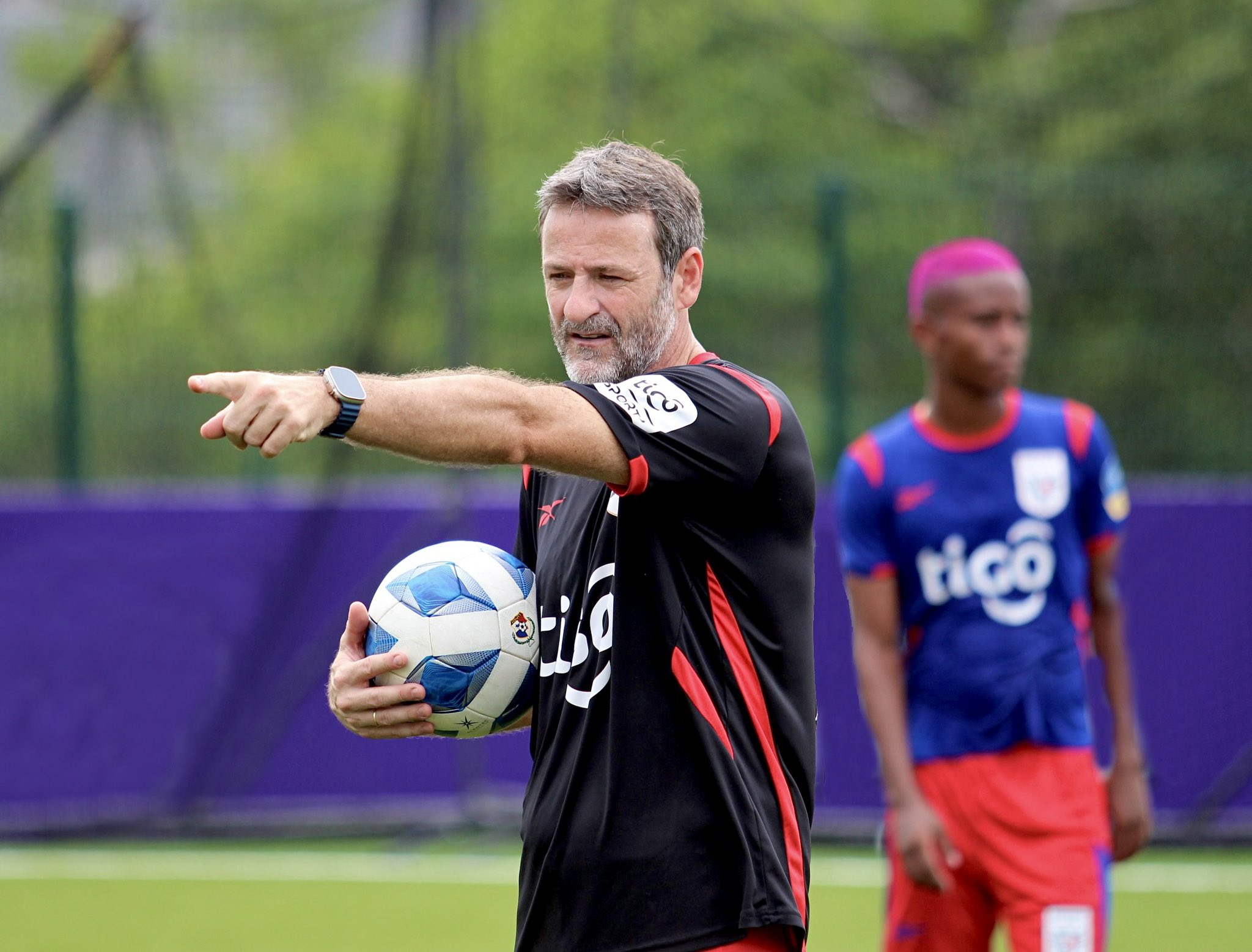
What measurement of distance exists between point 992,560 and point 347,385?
2714 mm

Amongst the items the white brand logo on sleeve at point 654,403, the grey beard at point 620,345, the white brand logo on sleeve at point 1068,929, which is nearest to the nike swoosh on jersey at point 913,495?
the white brand logo on sleeve at point 1068,929

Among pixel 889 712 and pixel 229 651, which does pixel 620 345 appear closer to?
pixel 889 712

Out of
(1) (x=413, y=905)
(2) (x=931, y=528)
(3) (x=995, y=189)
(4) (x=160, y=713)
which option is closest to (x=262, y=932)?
(1) (x=413, y=905)

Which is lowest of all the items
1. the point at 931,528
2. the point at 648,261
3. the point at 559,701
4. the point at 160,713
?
the point at 160,713

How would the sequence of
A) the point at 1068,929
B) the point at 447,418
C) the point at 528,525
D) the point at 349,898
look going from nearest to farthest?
the point at 447,418
the point at 528,525
the point at 1068,929
the point at 349,898

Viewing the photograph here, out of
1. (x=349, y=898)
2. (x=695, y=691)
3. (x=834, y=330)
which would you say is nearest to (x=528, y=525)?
(x=695, y=691)

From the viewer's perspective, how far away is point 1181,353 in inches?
356

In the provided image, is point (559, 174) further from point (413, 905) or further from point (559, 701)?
point (413, 905)

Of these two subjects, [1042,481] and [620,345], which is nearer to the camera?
[620,345]

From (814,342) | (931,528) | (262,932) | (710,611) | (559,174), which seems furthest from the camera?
(814,342)

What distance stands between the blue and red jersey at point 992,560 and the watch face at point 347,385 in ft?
8.45

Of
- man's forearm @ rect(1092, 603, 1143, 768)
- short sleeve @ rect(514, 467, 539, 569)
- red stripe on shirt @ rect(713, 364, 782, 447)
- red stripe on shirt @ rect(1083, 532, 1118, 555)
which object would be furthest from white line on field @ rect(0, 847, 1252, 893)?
red stripe on shirt @ rect(713, 364, 782, 447)

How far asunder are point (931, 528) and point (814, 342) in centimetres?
503

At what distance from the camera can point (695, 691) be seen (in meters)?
2.92
